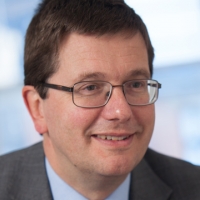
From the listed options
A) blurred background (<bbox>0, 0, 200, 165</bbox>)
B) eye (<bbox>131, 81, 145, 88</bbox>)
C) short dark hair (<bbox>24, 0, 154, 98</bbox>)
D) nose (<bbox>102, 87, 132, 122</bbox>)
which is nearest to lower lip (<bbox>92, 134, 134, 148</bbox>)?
nose (<bbox>102, 87, 132, 122</bbox>)

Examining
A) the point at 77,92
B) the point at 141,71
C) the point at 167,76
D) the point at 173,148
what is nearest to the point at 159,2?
the point at 167,76

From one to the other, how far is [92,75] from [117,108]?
170 millimetres

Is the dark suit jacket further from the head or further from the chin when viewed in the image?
the chin

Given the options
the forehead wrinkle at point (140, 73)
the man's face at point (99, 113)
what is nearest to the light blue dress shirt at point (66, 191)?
the man's face at point (99, 113)

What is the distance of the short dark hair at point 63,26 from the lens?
164cm

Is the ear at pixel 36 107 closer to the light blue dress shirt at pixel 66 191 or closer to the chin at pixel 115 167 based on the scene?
the light blue dress shirt at pixel 66 191

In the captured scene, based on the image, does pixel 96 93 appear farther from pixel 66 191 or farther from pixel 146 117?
pixel 66 191

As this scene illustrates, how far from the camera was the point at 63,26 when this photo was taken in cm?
167

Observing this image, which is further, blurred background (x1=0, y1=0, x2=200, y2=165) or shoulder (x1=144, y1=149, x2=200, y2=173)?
blurred background (x1=0, y1=0, x2=200, y2=165)

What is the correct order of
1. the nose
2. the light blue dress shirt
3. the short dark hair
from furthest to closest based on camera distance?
the light blue dress shirt
the short dark hair
the nose

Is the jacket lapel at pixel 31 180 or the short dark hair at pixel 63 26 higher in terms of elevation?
the short dark hair at pixel 63 26

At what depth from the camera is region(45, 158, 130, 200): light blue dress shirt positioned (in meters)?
1.80

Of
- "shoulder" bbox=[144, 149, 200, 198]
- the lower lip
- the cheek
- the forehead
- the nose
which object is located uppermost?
the forehead

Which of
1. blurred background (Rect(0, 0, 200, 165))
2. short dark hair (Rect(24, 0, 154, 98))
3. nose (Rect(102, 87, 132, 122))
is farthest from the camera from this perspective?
blurred background (Rect(0, 0, 200, 165))
